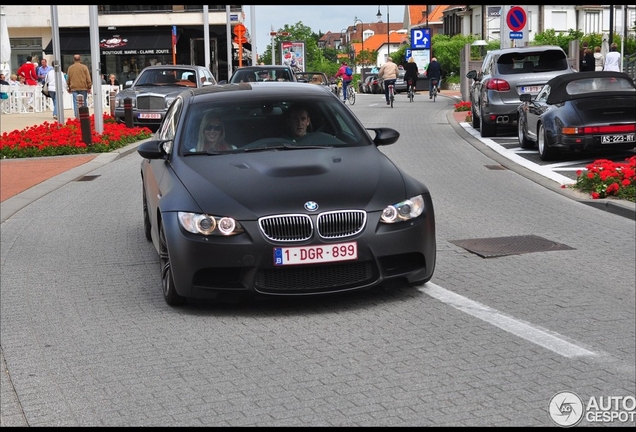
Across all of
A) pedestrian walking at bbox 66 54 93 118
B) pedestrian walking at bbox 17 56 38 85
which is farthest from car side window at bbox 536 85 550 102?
pedestrian walking at bbox 17 56 38 85

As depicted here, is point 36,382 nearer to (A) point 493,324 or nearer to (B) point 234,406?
(B) point 234,406

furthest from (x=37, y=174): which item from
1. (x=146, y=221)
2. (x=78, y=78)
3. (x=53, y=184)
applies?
(x=78, y=78)

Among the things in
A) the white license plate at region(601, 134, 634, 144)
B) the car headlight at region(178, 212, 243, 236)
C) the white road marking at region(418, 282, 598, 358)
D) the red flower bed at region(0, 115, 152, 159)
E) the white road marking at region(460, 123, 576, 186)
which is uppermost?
the car headlight at region(178, 212, 243, 236)

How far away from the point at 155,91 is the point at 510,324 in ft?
70.7

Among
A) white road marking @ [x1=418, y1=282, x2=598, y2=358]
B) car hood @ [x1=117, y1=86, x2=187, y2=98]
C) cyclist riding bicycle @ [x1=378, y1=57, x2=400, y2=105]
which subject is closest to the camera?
white road marking @ [x1=418, y1=282, x2=598, y2=358]

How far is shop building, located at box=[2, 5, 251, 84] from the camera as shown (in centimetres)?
6619

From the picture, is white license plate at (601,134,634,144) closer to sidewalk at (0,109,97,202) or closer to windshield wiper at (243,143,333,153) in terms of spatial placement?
sidewalk at (0,109,97,202)

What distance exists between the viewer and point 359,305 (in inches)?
283

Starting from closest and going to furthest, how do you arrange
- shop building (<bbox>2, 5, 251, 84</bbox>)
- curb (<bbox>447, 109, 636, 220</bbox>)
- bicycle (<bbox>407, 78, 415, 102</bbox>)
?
curb (<bbox>447, 109, 636, 220</bbox>)
bicycle (<bbox>407, 78, 415, 102</bbox>)
shop building (<bbox>2, 5, 251, 84</bbox>)

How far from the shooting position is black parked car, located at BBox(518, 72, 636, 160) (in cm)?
1593

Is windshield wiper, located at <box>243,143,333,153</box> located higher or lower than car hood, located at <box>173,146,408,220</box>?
higher

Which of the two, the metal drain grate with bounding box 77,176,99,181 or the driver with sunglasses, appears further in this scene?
the metal drain grate with bounding box 77,176,99,181

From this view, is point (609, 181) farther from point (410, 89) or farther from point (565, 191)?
point (410, 89)

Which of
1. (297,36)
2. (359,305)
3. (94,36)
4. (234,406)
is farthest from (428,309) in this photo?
(297,36)
